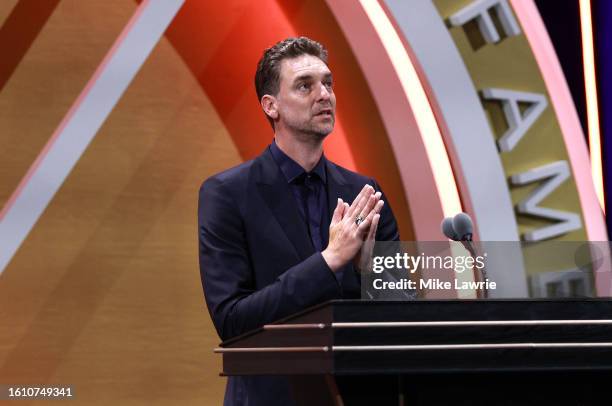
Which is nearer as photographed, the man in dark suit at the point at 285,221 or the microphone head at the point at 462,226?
the man in dark suit at the point at 285,221

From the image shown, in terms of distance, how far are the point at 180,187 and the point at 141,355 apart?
65 cm

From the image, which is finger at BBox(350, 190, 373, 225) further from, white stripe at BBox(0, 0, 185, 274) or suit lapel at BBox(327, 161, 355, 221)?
white stripe at BBox(0, 0, 185, 274)

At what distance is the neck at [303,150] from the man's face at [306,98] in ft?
0.07

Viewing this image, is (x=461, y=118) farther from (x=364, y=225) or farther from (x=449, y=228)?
(x=364, y=225)

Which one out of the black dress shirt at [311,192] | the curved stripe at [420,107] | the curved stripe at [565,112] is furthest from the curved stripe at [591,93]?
the black dress shirt at [311,192]

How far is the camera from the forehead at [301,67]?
2.39m

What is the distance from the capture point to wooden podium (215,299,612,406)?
152cm

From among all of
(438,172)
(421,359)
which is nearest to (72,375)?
(438,172)

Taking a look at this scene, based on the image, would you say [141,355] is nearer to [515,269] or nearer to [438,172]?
[438,172]

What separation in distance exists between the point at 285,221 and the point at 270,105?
404 millimetres

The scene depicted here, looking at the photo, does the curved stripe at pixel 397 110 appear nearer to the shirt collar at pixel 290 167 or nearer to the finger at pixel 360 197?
the shirt collar at pixel 290 167

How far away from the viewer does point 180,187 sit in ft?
12.0

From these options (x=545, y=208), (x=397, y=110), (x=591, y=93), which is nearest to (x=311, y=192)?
(x=397, y=110)

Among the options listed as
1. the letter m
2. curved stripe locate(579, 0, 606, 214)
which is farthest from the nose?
curved stripe locate(579, 0, 606, 214)
